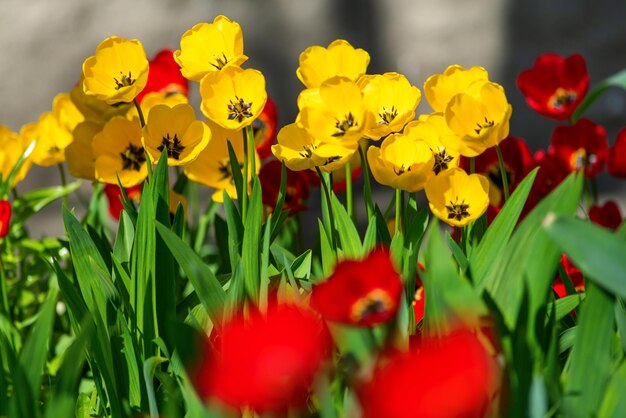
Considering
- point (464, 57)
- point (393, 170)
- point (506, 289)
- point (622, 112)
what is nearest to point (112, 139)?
point (393, 170)

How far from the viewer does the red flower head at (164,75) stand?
1629 millimetres

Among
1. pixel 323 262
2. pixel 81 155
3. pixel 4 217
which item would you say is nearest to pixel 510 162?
pixel 323 262

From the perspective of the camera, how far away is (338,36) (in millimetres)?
2893

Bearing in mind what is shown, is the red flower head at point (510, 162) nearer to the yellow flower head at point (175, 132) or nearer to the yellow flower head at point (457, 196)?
the yellow flower head at point (457, 196)

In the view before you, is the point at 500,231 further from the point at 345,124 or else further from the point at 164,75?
the point at 164,75

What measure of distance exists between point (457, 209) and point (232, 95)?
12.1 inches

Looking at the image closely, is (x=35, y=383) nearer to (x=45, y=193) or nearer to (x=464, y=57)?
(x=45, y=193)

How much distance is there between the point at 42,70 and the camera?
9.93 feet

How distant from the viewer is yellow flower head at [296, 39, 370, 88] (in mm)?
1208

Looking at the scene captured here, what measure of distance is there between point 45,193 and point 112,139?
46 cm

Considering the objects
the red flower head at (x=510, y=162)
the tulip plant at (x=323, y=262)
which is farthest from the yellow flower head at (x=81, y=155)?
the red flower head at (x=510, y=162)

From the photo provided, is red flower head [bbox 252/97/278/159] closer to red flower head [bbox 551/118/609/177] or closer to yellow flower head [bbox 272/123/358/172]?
yellow flower head [bbox 272/123/358/172]

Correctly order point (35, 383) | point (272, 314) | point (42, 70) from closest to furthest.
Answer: point (272, 314), point (35, 383), point (42, 70)

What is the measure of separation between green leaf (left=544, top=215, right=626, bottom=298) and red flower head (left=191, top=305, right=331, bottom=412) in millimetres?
221
